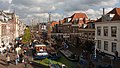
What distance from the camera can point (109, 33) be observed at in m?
37.2

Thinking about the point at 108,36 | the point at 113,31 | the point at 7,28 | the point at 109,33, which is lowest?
the point at 108,36

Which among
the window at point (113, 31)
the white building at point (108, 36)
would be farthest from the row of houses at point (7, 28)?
the window at point (113, 31)

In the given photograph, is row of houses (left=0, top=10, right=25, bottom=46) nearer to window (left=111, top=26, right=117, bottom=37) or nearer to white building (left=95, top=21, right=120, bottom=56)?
white building (left=95, top=21, right=120, bottom=56)

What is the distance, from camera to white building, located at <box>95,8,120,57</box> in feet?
114

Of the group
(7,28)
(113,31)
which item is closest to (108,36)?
(113,31)

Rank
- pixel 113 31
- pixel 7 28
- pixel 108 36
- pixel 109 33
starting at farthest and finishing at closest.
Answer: pixel 7 28 → pixel 108 36 → pixel 109 33 → pixel 113 31

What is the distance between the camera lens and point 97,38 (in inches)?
1683

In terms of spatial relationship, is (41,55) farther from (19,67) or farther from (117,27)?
(117,27)

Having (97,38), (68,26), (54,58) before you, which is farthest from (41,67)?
(68,26)

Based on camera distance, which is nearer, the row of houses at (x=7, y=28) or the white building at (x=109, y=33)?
the white building at (x=109, y=33)

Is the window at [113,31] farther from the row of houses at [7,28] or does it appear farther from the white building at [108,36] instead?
the row of houses at [7,28]

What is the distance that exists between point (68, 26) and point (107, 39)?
3572cm

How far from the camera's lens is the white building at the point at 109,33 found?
114ft

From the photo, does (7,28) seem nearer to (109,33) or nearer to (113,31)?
(109,33)
